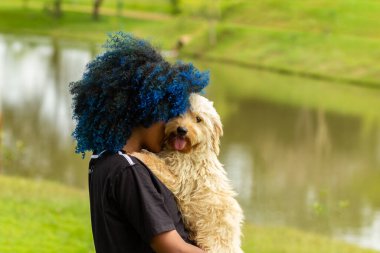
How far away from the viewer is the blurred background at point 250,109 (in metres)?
11.7

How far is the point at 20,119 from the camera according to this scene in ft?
68.4

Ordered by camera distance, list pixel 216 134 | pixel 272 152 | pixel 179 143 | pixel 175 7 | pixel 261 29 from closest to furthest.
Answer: pixel 179 143
pixel 216 134
pixel 272 152
pixel 261 29
pixel 175 7

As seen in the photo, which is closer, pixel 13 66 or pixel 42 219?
pixel 42 219

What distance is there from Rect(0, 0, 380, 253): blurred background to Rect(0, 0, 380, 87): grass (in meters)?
0.11

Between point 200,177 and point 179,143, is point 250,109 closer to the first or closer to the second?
point 200,177

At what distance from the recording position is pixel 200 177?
306 cm

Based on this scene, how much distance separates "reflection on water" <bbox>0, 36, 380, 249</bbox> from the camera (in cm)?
1473

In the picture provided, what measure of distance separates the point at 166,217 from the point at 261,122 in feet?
73.6

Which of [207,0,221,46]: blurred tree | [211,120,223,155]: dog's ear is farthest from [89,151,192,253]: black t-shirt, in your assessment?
[207,0,221,46]: blurred tree

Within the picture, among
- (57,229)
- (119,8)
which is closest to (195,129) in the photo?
(57,229)

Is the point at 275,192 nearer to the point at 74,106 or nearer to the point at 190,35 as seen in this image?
the point at 74,106

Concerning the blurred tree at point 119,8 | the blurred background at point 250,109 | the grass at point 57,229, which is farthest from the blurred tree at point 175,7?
the grass at point 57,229

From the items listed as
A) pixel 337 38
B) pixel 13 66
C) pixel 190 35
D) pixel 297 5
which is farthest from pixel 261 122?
pixel 297 5

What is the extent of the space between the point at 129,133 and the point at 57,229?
21.3ft
